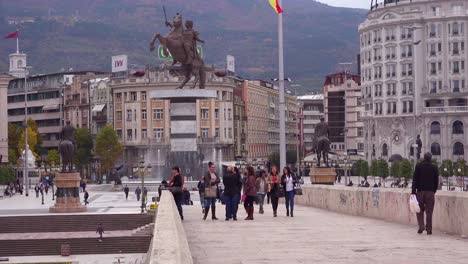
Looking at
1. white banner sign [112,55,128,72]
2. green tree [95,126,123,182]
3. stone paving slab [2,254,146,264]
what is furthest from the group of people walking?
white banner sign [112,55,128,72]

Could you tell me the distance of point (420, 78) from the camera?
143000 mm

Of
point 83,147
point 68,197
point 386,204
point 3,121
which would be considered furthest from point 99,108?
point 386,204

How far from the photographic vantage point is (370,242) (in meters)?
21.4

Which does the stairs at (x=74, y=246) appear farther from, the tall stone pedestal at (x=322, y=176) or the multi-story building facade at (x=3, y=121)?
the multi-story building facade at (x=3, y=121)

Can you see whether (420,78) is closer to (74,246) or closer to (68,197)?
(68,197)

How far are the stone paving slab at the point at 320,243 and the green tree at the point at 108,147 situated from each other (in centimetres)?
12557

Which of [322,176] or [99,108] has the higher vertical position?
[99,108]

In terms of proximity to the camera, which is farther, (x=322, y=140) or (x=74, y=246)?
(x=322, y=140)

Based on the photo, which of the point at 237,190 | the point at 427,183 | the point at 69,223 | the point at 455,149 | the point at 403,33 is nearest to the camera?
the point at 427,183

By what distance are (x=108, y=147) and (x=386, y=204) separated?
129 m

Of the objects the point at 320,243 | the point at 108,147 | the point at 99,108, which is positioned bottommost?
the point at 320,243

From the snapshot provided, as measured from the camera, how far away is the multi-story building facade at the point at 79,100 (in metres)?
189

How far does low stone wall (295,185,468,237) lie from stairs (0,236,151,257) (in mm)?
11904

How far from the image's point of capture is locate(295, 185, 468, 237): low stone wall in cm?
2272
